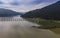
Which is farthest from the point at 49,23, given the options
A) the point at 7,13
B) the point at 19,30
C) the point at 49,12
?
the point at 7,13

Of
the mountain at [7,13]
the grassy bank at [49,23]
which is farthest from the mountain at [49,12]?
the mountain at [7,13]

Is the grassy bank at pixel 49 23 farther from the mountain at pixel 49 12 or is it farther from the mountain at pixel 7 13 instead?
the mountain at pixel 7 13

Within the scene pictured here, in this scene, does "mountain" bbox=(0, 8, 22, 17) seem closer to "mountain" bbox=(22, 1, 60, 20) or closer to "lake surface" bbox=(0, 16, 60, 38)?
"lake surface" bbox=(0, 16, 60, 38)

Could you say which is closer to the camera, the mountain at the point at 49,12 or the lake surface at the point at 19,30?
the lake surface at the point at 19,30

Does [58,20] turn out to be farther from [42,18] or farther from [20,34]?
[20,34]

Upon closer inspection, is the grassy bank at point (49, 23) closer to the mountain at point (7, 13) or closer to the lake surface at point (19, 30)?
the lake surface at point (19, 30)

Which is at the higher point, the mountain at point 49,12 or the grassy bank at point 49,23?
the mountain at point 49,12

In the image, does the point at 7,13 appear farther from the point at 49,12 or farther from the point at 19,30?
the point at 49,12

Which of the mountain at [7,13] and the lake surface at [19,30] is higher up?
the mountain at [7,13]
